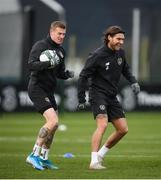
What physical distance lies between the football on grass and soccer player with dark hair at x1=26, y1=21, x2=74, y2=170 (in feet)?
0.08

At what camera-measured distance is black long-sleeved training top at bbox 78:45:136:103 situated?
15.5 metres

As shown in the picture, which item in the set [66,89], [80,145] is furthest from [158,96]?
[80,145]

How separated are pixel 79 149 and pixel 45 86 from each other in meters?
4.14

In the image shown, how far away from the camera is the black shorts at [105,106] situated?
15.5 meters

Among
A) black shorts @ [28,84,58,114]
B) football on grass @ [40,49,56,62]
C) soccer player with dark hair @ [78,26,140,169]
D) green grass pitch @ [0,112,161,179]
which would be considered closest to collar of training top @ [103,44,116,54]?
soccer player with dark hair @ [78,26,140,169]

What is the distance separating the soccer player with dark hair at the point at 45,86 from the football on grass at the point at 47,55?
24 millimetres

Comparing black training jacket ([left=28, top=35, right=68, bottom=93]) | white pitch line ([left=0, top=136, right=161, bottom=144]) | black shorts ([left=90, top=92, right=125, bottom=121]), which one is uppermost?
black training jacket ([left=28, top=35, right=68, bottom=93])

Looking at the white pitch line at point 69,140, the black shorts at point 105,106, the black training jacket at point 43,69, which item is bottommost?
the white pitch line at point 69,140

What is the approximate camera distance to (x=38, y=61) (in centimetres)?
1538

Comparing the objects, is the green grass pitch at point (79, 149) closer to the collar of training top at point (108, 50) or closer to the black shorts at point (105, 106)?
the black shorts at point (105, 106)

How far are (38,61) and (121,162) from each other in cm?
246

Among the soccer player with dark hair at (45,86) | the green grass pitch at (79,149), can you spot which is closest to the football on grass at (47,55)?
the soccer player with dark hair at (45,86)

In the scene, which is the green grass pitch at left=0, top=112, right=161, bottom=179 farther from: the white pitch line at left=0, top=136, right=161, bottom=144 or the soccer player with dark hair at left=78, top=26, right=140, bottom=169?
the soccer player with dark hair at left=78, top=26, right=140, bottom=169

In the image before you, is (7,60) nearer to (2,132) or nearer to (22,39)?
(22,39)
